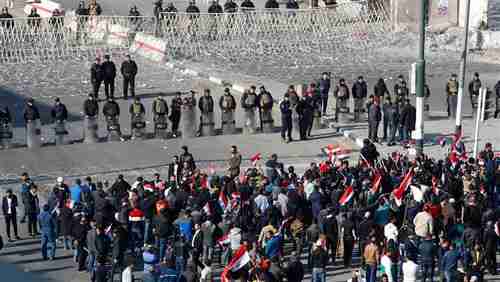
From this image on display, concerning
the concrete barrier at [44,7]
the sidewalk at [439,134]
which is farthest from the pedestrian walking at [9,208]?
the concrete barrier at [44,7]

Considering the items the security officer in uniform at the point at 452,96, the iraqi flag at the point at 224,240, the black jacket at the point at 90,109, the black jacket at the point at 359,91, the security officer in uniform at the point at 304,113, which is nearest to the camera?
the iraqi flag at the point at 224,240

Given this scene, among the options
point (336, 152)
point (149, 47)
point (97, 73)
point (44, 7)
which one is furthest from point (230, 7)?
point (336, 152)

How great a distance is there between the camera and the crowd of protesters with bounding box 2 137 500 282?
2475cm

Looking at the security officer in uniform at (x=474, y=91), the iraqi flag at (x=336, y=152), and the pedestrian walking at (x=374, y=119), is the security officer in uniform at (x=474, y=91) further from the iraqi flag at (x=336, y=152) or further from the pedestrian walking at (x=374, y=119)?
the iraqi flag at (x=336, y=152)

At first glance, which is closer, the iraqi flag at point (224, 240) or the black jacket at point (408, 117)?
the iraqi flag at point (224, 240)

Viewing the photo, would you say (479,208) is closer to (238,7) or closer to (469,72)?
(469,72)

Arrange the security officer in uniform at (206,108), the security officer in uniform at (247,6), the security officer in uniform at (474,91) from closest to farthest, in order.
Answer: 1. the security officer in uniform at (206,108)
2. the security officer in uniform at (474,91)
3. the security officer in uniform at (247,6)

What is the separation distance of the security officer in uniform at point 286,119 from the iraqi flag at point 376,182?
24.8 ft

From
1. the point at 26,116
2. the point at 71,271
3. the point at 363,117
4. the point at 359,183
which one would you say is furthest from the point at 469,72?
the point at 71,271

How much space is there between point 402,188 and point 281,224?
2649 mm

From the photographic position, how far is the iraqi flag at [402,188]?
2802 centimetres

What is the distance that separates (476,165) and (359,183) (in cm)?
333

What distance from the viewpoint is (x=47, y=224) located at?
27.2 meters

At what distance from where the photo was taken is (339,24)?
52469mm
